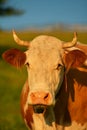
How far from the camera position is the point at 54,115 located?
8.07 meters

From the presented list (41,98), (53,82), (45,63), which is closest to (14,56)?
(45,63)

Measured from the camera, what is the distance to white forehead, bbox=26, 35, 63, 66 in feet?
24.6

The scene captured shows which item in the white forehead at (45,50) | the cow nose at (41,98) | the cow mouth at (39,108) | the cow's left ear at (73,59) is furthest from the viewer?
the cow's left ear at (73,59)

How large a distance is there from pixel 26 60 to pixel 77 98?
1.18m

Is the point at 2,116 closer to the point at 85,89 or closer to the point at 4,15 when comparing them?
the point at 85,89

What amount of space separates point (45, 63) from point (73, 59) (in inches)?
22.3

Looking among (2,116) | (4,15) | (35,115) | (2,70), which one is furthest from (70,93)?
(4,15)

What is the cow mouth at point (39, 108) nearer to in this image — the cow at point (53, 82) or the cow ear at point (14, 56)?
the cow at point (53, 82)

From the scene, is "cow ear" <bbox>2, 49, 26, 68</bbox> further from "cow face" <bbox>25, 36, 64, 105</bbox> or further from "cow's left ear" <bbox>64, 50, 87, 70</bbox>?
"cow's left ear" <bbox>64, 50, 87, 70</bbox>

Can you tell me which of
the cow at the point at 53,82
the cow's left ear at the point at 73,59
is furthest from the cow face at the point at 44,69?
the cow's left ear at the point at 73,59

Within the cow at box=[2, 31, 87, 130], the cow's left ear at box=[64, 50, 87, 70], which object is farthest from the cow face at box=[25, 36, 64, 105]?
the cow's left ear at box=[64, 50, 87, 70]

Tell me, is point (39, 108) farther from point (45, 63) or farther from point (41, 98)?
point (45, 63)

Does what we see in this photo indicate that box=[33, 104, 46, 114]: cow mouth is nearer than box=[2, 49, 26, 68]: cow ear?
Yes

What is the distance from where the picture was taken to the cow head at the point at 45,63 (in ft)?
23.4
